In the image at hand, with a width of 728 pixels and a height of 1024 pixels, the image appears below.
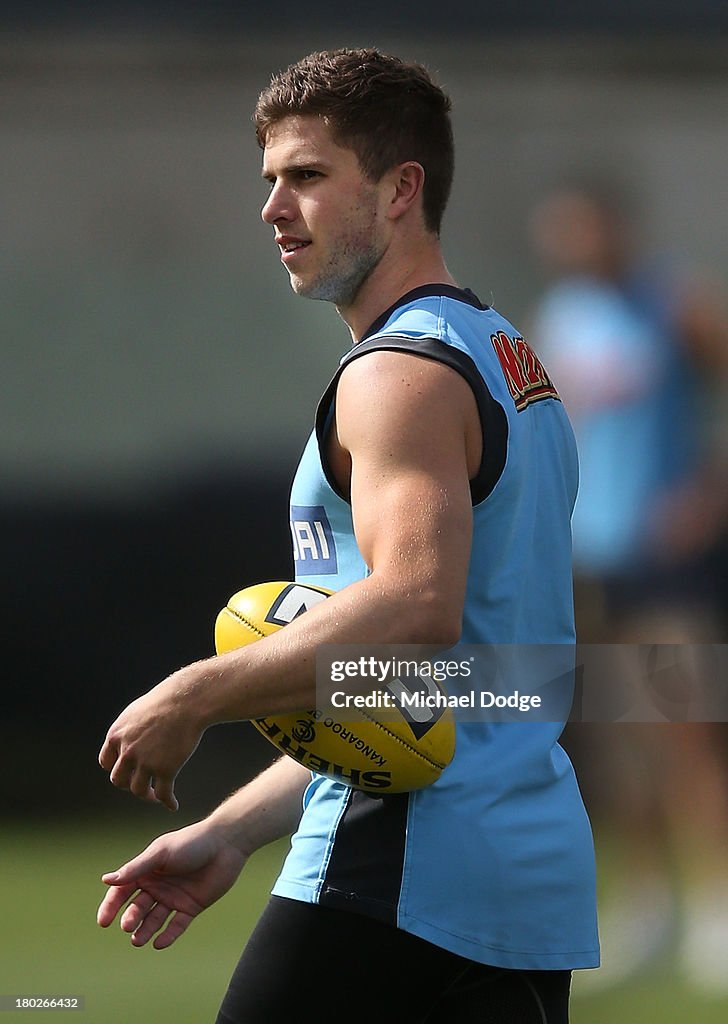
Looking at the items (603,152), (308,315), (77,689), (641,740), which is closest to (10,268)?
(308,315)

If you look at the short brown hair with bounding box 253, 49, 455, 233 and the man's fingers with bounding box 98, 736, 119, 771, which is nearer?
the man's fingers with bounding box 98, 736, 119, 771

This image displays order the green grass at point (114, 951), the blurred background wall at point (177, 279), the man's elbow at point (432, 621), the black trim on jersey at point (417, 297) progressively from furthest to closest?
the blurred background wall at point (177, 279) → the green grass at point (114, 951) → the black trim on jersey at point (417, 297) → the man's elbow at point (432, 621)

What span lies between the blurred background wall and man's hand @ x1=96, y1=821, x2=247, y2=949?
2730 millimetres

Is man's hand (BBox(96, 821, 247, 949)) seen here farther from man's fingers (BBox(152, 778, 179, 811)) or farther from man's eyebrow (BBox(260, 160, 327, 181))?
man's eyebrow (BBox(260, 160, 327, 181))

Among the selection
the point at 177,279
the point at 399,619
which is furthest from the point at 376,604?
the point at 177,279

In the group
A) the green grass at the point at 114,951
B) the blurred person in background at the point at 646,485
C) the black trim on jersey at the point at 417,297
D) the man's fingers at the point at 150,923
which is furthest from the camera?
the blurred person in background at the point at 646,485

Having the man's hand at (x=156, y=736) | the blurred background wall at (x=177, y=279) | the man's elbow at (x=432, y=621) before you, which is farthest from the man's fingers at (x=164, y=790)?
the blurred background wall at (x=177, y=279)

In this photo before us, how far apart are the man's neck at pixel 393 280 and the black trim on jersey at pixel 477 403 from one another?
0.20 meters

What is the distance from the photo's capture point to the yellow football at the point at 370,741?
1.44 meters

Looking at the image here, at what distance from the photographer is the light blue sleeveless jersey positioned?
144cm

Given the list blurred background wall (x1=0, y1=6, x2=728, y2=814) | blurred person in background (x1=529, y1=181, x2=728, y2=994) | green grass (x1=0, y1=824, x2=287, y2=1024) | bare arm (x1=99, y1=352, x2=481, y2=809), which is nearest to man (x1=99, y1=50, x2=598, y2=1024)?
bare arm (x1=99, y1=352, x2=481, y2=809)

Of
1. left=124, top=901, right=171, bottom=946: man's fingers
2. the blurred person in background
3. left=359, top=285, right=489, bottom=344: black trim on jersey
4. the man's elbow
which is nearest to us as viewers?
the man's elbow

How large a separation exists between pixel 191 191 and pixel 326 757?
3.41m

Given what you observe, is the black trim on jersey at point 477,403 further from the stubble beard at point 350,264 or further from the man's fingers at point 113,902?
the man's fingers at point 113,902
